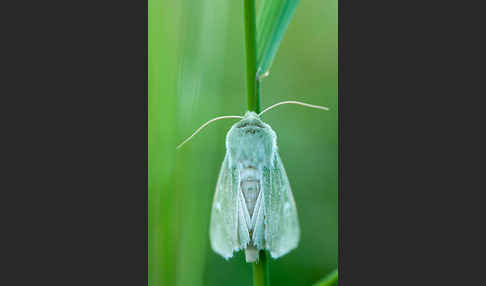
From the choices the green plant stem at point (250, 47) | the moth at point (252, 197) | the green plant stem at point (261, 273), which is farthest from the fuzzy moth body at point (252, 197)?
the green plant stem at point (250, 47)

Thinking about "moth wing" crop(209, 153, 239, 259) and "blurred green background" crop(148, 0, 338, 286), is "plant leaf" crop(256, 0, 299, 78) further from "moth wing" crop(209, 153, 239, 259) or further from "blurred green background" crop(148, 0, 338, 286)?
"moth wing" crop(209, 153, 239, 259)

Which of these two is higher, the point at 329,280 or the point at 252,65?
the point at 252,65

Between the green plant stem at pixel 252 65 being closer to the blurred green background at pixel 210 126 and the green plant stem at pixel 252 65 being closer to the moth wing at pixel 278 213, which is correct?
the moth wing at pixel 278 213

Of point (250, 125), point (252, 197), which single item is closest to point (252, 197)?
point (252, 197)

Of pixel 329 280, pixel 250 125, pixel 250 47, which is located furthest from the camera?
pixel 250 125


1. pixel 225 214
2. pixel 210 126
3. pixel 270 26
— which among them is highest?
pixel 270 26

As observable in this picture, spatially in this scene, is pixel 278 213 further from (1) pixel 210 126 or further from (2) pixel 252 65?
(2) pixel 252 65
